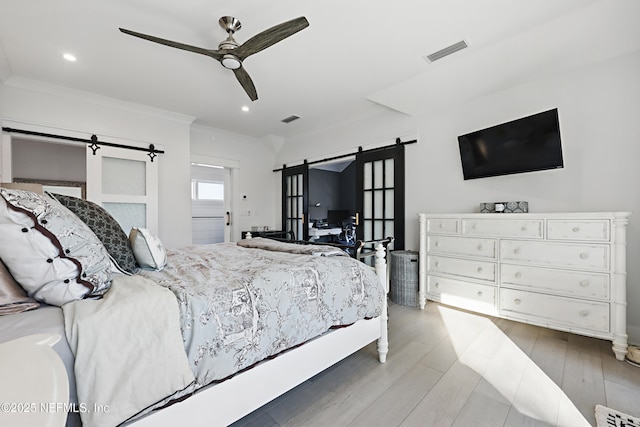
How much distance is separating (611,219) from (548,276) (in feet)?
Result: 2.10

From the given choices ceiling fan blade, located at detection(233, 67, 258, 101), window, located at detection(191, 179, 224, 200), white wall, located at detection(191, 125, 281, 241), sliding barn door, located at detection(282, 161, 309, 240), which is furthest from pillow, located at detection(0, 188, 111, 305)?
window, located at detection(191, 179, 224, 200)

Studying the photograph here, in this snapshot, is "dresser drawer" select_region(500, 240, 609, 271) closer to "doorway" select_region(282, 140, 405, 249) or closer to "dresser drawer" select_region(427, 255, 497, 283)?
"dresser drawer" select_region(427, 255, 497, 283)

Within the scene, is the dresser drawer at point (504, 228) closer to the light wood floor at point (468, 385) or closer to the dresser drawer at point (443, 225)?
Answer: the dresser drawer at point (443, 225)

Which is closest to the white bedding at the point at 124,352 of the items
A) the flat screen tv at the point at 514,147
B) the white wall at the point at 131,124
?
the flat screen tv at the point at 514,147

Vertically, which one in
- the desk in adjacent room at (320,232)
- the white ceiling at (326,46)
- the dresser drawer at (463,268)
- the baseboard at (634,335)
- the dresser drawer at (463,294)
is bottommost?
the baseboard at (634,335)

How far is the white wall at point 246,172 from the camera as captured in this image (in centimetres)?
493

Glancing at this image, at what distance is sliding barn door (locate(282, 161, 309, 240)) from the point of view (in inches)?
210

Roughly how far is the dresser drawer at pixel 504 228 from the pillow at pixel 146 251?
2.88 meters

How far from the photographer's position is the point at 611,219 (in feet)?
6.82

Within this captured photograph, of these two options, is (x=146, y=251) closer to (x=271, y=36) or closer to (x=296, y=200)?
(x=271, y=36)

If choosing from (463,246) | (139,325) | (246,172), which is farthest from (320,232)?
(139,325)

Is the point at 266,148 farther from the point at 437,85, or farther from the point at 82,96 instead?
the point at 437,85

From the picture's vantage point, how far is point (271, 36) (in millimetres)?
1928

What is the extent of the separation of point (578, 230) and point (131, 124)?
5.42 metres
